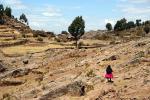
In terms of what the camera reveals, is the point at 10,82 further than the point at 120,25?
No

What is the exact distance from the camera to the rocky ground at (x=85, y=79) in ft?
95.4

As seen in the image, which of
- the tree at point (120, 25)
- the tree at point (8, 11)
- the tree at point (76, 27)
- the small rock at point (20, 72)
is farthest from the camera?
the tree at point (120, 25)

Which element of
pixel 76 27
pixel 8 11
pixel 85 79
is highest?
pixel 8 11

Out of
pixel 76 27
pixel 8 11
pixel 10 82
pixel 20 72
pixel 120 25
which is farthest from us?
pixel 120 25

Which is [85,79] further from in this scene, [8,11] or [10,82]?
[8,11]

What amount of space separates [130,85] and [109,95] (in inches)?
79.2

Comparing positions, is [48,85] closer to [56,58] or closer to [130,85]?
[130,85]

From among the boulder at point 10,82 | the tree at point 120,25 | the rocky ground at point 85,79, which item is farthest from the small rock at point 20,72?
the tree at point 120,25

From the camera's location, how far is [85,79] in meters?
34.9

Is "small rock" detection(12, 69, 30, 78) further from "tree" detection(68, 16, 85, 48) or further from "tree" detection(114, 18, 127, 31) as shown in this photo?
"tree" detection(114, 18, 127, 31)

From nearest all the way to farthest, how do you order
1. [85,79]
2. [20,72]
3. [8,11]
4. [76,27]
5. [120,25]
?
[85,79] < [20,72] < [76,27] < [8,11] < [120,25]

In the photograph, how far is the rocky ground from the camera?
29.1m

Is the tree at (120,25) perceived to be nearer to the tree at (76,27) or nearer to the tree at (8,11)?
the tree at (8,11)

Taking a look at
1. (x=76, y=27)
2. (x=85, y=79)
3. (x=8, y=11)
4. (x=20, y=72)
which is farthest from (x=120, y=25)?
(x=85, y=79)
